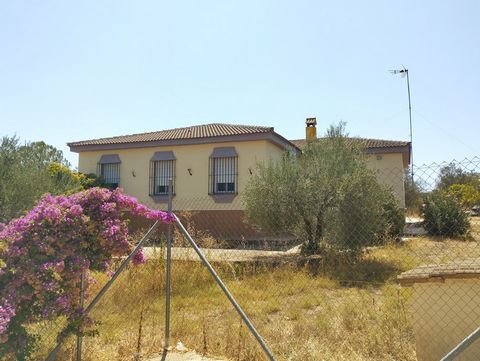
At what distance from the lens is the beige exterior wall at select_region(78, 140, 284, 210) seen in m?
18.9

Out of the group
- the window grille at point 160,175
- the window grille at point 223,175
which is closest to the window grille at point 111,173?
the window grille at point 160,175

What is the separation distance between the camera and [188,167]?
801 inches

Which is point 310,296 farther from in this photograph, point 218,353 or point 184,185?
point 184,185

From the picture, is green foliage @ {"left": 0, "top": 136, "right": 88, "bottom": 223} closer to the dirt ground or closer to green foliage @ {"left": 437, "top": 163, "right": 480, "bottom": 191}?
the dirt ground

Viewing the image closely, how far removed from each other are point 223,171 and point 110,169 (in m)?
6.19

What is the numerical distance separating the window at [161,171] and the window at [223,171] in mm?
2115

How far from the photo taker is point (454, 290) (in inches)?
165

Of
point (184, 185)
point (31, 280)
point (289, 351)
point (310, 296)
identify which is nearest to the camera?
point (31, 280)

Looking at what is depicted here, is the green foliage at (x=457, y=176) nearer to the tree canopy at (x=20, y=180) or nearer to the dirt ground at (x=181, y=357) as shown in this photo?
the dirt ground at (x=181, y=357)

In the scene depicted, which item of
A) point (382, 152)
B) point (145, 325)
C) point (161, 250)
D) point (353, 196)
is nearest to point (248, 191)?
point (353, 196)

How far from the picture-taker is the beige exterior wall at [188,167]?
62.1 feet

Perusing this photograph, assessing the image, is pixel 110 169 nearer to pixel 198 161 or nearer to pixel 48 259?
pixel 198 161

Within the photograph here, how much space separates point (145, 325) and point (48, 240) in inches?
104

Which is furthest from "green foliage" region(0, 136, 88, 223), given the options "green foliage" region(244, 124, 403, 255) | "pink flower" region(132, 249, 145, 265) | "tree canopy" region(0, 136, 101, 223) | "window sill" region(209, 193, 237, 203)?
"pink flower" region(132, 249, 145, 265)
